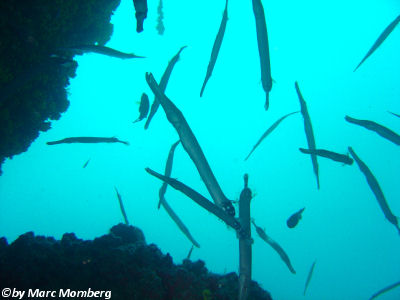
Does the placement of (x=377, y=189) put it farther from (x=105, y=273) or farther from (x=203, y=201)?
(x=105, y=273)

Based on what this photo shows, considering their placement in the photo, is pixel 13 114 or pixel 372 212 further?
pixel 372 212

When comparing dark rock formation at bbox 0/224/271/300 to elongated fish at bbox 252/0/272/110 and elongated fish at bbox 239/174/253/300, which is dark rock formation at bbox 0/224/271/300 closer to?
elongated fish at bbox 239/174/253/300

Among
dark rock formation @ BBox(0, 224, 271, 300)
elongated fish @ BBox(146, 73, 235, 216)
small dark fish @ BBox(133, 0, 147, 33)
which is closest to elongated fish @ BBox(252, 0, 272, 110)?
elongated fish @ BBox(146, 73, 235, 216)

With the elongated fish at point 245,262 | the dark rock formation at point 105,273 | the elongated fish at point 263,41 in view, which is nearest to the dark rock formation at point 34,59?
the dark rock formation at point 105,273

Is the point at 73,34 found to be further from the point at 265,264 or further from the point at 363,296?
the point at 363,296

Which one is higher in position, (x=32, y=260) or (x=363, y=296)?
(x=363, y=296)

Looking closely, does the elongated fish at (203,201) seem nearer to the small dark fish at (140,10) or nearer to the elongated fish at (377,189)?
the small dark fish at (140,10)

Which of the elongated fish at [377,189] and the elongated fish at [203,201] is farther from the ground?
the elongated fish at [377,189]

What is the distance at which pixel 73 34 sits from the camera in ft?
17.9

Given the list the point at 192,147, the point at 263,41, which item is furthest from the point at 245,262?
the point at 263,41

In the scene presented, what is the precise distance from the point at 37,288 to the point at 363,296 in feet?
220

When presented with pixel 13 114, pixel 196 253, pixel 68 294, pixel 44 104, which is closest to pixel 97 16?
pixel 44 104

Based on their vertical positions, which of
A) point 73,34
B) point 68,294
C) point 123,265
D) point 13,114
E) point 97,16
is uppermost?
point 97,16

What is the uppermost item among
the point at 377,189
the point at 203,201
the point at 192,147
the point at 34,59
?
the point at 34,59
